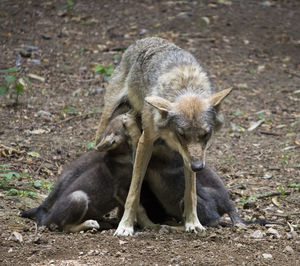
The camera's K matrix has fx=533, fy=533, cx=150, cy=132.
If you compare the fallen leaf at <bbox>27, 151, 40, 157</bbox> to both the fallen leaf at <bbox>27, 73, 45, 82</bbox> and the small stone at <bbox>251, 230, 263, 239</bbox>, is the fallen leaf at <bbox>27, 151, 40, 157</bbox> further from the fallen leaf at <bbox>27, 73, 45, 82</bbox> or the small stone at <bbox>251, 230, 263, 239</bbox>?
the small stone at <bbox>251, 230, 263, 239</bbox>

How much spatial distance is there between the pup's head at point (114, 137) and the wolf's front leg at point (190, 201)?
1.05 m

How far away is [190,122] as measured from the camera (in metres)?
5.55

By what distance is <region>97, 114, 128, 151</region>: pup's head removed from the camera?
6969mm

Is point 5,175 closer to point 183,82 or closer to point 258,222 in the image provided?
point 183,82

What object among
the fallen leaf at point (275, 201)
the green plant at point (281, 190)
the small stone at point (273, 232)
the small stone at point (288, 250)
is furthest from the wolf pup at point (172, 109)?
the green plant at point (281, 190)

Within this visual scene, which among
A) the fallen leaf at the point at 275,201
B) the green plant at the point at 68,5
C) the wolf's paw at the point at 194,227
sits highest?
the green plant at the point at 68,5

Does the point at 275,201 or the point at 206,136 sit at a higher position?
the point at 206,136

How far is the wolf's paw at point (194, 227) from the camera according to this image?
20.7 feet

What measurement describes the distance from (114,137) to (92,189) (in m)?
0.79

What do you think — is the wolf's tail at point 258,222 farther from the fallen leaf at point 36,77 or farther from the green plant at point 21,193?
the fallen leaf at point 36,77

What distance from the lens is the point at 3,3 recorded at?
16.2 metres

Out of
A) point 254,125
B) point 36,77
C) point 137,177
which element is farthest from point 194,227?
point 36,77

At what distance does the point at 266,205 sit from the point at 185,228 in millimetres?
1638

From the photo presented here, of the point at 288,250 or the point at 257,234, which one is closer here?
the point at 288,250
